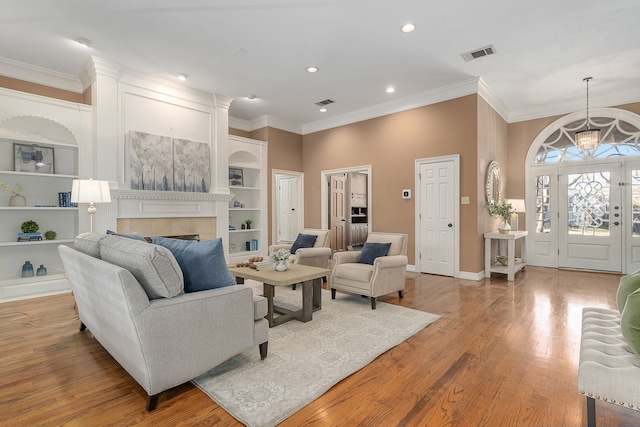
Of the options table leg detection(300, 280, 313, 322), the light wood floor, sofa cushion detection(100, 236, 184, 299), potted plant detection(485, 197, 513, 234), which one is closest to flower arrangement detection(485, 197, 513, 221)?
potted plant detection(485, 197, 513, 234)

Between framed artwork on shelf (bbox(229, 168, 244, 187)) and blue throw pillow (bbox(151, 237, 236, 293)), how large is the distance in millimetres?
4750

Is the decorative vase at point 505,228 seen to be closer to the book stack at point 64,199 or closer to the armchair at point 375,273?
the armchair at point 375,273

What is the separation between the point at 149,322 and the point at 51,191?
164 inches

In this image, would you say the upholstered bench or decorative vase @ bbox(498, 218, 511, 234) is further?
decorative vase @ bbox(498, 218, 511, 234)

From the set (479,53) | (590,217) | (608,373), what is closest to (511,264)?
(590,217)

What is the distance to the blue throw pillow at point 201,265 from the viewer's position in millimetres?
2123

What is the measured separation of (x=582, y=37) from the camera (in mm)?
3771

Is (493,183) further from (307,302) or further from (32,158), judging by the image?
(32,158)

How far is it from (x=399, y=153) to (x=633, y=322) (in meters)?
4.80

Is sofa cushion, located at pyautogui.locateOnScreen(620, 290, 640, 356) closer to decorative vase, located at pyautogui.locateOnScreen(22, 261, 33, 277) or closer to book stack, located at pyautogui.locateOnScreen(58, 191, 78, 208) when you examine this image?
book stack, located at pyautogui.locateOnScreen(58, 191, 78, 208)

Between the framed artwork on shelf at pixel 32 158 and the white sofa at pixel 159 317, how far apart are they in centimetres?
317

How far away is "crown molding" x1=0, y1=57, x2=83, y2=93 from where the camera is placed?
430cm

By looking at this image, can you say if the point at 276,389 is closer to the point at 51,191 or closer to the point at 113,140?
the point at 113,140

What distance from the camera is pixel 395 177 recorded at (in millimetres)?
6059
